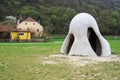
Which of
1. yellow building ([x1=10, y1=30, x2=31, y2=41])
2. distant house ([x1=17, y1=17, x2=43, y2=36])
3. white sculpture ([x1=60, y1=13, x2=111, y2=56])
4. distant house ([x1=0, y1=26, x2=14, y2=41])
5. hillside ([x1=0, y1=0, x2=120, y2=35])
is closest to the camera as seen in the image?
white sculpture ([x1=60, y1=13, x2=111, y2=56])

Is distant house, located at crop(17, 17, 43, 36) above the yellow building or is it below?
above

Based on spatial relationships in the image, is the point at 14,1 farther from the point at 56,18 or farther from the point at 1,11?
the point at 56,18

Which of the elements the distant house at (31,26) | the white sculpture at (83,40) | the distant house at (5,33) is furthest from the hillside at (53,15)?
the white sculpture at (83,40)

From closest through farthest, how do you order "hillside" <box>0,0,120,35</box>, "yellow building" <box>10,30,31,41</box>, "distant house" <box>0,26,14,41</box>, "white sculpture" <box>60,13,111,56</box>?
1. "white sculpture" <box>60,13,111,56</box>
2. "yellow building" <box>10,30,31,41</box>
3. "distant house" <box>0,26,14,41</box>
4. "hillside" <box>0,0,120,35</box>

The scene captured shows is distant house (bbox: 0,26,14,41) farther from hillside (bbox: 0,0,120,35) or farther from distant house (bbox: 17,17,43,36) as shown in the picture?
hillside (bbox: 0,0,120,35)

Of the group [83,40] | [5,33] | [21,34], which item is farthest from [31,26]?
[83,40]

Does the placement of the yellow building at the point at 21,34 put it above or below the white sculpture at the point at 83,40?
below

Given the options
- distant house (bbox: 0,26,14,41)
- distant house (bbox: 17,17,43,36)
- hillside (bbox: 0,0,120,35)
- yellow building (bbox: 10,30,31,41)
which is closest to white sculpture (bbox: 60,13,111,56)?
yellow building (bbox: 10,30,31,41)

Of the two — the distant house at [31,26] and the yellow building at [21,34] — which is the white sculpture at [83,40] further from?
the distant house at [31,26]

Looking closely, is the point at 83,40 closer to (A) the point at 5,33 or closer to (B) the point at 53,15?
(A) the point at 5,33

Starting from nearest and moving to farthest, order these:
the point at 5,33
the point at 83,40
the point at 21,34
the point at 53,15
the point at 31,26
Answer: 1. the point at 83,40
2. the point at 21,34
3. the point at 5,33
4. the point at 31,26
5. the point at 53,15

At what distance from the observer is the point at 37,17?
79625 millimetres

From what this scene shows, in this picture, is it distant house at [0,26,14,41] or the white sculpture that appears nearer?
the white sculpture

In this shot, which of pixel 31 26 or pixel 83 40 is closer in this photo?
pixel 83 40
